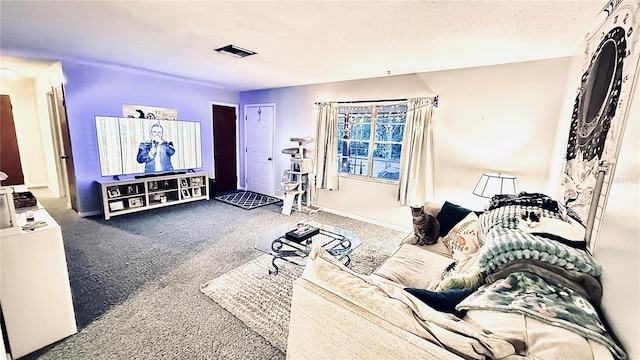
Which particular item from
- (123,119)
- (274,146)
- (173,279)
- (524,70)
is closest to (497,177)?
(524,70)

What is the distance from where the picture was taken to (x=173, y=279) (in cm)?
233

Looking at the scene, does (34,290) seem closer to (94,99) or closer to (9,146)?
(94,99)

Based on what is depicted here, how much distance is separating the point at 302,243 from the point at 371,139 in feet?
6.96

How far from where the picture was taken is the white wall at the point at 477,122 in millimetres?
2654

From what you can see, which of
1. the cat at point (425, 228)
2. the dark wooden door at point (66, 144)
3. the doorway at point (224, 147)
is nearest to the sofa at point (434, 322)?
the cat at point (425, 228)

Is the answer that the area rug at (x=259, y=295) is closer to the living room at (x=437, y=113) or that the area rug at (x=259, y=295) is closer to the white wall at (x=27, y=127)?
the living room at (x=437, y=113)

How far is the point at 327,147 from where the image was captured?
424cm

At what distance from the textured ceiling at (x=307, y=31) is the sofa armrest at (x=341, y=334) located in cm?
175

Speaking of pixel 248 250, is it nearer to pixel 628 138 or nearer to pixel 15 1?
pixel 15 1

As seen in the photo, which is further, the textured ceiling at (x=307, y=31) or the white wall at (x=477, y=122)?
the white wall at (x=477, y=122)

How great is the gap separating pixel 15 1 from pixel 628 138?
11.6 ft

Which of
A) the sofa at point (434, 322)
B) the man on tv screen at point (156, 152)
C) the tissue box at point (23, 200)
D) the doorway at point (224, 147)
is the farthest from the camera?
the doorway at point (224, 147)

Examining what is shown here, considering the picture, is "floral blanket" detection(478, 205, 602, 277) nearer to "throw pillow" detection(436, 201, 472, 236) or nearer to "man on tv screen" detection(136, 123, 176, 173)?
"throw pillow" detection(436, 201, 472, 236)

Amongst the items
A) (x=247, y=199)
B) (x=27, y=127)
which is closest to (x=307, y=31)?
(x=247, y=199)
